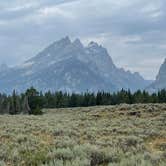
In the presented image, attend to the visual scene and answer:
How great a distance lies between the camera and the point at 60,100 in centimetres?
12400

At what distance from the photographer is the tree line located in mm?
88812

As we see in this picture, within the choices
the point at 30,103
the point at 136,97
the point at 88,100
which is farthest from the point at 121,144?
A: the point at 88,100

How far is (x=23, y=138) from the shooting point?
1903cm

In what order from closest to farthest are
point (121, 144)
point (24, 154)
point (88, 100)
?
point (24, 154), point (121, 144), point (88, 100)

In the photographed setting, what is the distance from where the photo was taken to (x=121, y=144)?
56.4 feet

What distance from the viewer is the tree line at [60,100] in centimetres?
8881

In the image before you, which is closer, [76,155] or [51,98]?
[76,155]

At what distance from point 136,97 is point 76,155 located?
9503cm

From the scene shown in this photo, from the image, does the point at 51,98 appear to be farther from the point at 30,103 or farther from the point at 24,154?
the point at 24,154

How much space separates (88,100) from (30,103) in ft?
99.6

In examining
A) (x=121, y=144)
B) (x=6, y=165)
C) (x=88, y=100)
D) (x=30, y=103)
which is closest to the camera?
(x=6, y=165)

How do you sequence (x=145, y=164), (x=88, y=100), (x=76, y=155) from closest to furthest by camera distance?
(x=145, y=164)
(x=76, y=155)
(x=88, y=100)

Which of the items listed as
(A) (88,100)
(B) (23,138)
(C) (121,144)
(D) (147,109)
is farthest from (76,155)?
(A) (88,100)

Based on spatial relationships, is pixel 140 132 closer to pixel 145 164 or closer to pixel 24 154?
pixel 24 154
